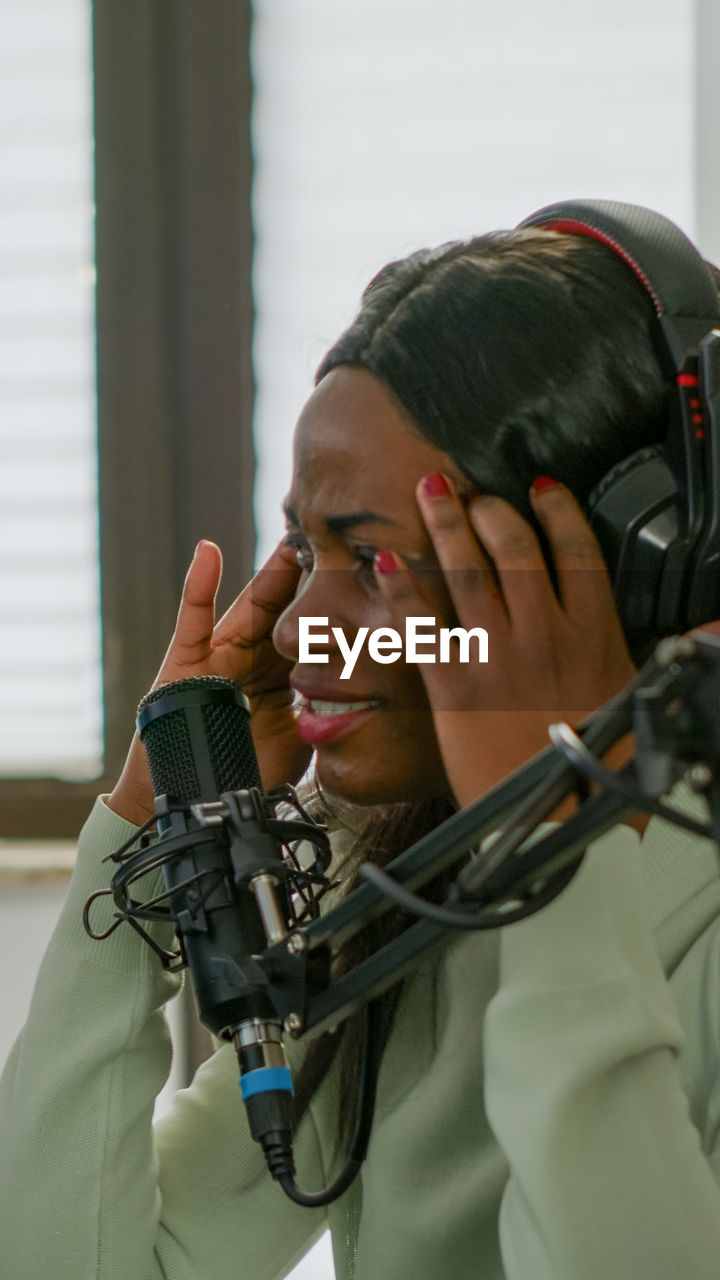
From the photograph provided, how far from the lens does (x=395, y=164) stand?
1611 millimetres

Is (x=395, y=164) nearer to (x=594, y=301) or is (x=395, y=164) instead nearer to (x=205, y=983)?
(x=594, y=301)

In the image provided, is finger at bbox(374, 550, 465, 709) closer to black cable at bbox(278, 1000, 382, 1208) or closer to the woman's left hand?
the woman's left hand

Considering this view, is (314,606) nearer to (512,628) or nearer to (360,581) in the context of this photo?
(360,581)

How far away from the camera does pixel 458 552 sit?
2.36ft

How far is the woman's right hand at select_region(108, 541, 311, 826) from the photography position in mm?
1002

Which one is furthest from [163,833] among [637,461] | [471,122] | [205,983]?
[471,122]

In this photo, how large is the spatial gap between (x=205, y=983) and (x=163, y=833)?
10 cm

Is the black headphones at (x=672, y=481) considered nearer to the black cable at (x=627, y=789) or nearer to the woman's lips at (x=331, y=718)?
the woman's lips at (x=331, y=718)

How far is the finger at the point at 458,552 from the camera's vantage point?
2.29ft

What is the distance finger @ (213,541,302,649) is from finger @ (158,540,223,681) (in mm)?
29

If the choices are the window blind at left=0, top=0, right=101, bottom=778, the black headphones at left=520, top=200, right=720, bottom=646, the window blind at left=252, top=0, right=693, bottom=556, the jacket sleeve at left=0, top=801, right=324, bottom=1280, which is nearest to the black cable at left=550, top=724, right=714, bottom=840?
the black headphones at left=520, top=200, right=720, bottom=646

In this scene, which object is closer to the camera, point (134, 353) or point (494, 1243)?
point (494, 1243)

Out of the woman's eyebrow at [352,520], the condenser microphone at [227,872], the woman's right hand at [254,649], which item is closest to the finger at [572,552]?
the woman's eyebrow at [352,520]

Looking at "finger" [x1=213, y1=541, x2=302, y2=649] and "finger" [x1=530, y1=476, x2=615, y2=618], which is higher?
"finger" [x1=530, y1=476, x2=615, y2=618]
